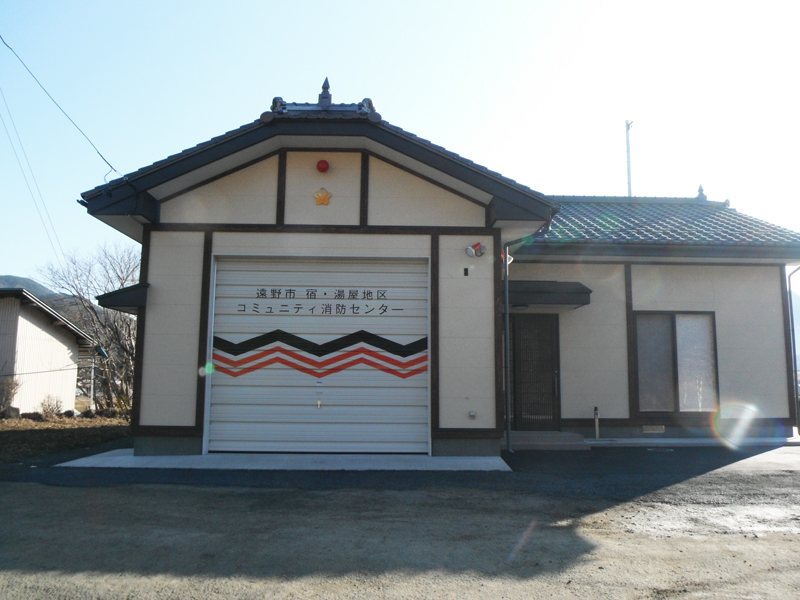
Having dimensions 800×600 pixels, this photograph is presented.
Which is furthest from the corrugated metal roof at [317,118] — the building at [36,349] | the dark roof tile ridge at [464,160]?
the building at [36,349]

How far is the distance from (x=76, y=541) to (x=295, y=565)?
166 cm

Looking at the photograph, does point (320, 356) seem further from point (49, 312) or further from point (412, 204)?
point (49, 312)

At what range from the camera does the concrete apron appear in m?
6.79

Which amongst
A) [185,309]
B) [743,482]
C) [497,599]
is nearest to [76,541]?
[497,599]

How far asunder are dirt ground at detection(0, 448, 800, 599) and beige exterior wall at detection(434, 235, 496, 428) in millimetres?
1413

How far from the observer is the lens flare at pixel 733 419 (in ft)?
31.7

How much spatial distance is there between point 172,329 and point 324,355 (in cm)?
204

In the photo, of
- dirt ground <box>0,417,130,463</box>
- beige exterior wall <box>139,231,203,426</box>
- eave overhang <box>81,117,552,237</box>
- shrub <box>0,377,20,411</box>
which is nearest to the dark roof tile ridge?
eave overhang <box>81,117,552,237</box>

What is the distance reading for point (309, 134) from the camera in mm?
7496

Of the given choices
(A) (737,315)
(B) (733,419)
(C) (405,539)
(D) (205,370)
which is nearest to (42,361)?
(D) (205,370)

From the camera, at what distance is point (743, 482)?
6117 millimetres

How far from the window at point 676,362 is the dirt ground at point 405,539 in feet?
11.9

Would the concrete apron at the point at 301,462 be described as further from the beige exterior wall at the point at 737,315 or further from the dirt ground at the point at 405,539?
the beige exterior wall at the point at 737,315

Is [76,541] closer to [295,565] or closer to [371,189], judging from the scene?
[295,565]
